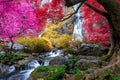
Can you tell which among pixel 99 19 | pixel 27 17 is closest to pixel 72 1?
pixel 27 17

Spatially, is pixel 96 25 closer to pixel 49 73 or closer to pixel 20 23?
pixel 20 23

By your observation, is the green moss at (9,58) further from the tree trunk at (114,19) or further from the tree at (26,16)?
the tree trunk at (114,19)

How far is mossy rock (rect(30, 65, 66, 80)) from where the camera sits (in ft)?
32.7

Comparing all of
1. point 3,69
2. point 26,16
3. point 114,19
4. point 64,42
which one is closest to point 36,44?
point 64,42

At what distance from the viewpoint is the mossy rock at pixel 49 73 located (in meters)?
9.98

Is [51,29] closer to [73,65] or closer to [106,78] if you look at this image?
[73,65]

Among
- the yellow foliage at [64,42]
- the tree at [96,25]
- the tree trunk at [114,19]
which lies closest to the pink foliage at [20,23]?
the tree at [96,25]

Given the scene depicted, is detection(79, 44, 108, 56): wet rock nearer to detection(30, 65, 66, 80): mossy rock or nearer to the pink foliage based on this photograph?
the pink foliage

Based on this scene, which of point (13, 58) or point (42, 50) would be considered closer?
point (13, 58)

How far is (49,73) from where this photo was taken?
10.4 metres

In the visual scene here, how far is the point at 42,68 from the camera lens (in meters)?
10.9

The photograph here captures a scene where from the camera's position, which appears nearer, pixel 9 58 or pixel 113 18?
pixel 113 18

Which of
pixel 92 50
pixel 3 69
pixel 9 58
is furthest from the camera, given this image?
pixel 92 50

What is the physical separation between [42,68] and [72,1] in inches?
164
